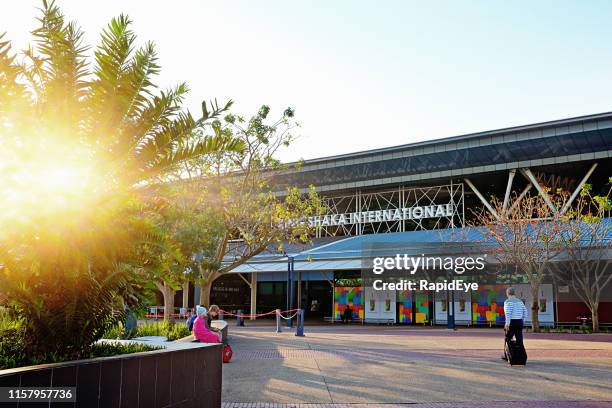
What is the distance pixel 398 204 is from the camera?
44.6 metres

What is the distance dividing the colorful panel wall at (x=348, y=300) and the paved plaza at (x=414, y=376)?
14.9 meters

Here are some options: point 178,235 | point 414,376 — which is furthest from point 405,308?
point 414,376

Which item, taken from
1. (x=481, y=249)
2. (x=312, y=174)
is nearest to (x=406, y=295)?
(x=481, y=249)

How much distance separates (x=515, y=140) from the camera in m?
36.3

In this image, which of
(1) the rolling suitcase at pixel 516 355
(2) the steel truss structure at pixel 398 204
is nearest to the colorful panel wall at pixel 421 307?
(2) the steel truss structure at pixel 398 204

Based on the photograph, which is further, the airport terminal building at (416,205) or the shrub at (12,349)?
the airport terminal building at (416,205)

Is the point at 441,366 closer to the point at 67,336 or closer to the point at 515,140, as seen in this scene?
the point at 67,336

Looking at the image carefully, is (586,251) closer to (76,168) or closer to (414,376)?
(414,376)

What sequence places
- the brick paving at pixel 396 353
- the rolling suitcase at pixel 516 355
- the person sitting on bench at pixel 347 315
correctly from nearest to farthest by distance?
the rolling suitcase at pixel 516 355 < the brick paving at pixel 396 353 < the person sitting on bench at pixel 347 315

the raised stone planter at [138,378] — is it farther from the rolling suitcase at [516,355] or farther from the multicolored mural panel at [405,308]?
the multicolored mural panel at [405,308]

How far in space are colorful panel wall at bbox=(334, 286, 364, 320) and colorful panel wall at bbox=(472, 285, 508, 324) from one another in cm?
636

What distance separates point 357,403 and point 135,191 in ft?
14.8

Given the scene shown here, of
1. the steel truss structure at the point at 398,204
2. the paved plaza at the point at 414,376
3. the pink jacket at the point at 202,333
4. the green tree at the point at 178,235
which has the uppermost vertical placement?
the steel truss structure at the point at 398,204

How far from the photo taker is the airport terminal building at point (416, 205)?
99.4 ft
